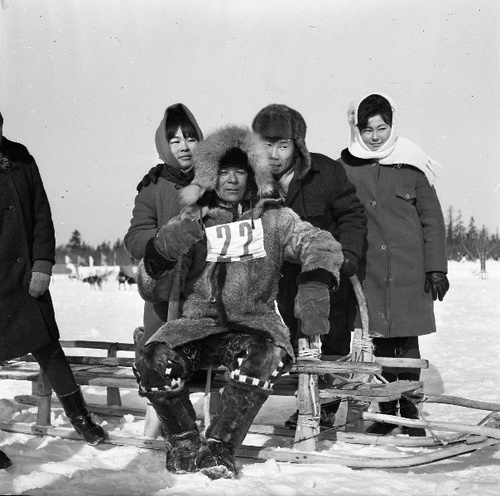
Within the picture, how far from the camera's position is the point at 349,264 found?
11.5ft

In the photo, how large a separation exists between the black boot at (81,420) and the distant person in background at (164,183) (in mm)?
479

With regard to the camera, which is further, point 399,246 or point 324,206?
point 399,246

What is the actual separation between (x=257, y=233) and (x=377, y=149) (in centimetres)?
112

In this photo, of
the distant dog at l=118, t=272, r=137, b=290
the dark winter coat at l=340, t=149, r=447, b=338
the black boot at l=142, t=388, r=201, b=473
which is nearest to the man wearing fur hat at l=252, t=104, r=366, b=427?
the dark winter coat at l=340, t=149, r=447, b=338

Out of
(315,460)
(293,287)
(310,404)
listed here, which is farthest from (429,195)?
(315,460)

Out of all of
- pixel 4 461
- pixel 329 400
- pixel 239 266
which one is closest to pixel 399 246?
pixel 329 400

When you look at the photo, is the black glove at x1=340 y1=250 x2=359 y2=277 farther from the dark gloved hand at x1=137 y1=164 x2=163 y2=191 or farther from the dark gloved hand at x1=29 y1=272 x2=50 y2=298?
the dark gloved hand at x1=29 y1=272 x2=50 y2=298

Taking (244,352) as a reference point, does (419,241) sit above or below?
above

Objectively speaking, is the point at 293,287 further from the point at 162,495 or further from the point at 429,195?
the point at 162,495

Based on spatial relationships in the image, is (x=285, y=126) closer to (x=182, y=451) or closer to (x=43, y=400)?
(x=182, y=451)

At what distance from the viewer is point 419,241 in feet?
13.0

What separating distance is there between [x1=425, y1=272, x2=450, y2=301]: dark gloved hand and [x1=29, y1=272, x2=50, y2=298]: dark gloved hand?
83.5 inches

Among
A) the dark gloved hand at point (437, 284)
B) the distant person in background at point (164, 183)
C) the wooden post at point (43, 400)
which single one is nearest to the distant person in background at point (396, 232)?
the dark gloved hand at point (437, 284)

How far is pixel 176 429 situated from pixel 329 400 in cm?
87
